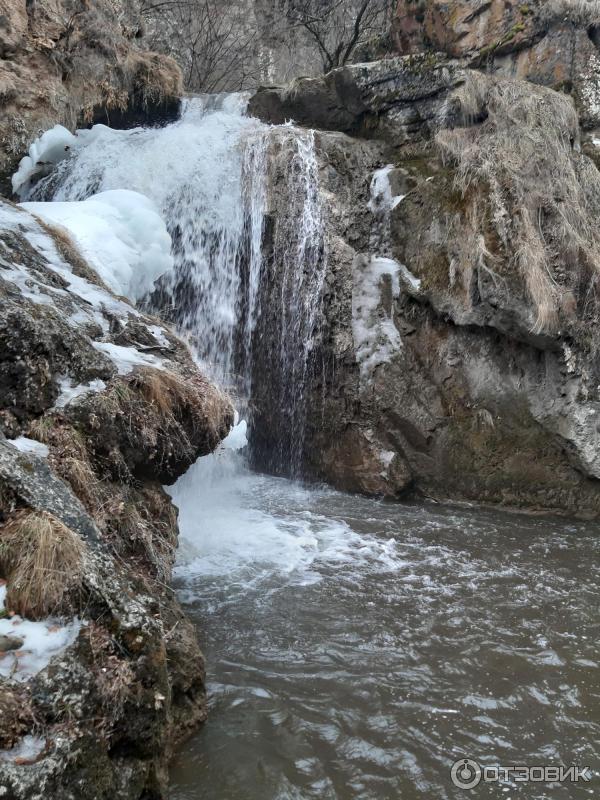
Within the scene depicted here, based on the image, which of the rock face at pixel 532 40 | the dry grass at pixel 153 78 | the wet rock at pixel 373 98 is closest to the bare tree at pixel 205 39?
the dry grass at pixel 153 78

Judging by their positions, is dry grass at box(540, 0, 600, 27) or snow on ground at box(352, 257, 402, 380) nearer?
snow on ground at box(352, 257, 402, 380)

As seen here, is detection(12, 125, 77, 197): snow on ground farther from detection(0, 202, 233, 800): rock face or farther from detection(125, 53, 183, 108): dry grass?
detection(0, 202, 233, 800): rock face

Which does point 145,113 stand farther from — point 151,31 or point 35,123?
point 151,31

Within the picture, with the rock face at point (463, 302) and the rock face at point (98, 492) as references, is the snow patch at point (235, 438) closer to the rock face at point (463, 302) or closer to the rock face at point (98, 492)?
the rock face at point (98, 492)

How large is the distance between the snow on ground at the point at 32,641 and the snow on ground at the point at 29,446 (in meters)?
0.82

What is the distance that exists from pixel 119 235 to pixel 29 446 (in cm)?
361

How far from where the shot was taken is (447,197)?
24.8 feet

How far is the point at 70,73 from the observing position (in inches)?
362

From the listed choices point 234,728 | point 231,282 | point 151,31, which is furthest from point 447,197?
point 151,31

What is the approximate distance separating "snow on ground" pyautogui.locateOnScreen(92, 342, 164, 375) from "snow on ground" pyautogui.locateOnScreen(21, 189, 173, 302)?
1316mm

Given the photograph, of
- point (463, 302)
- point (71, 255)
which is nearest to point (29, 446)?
point (71, 255)

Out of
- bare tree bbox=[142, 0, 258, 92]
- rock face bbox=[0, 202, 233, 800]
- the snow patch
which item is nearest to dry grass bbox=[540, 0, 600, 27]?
the snow patch

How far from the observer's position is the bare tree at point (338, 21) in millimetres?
13836

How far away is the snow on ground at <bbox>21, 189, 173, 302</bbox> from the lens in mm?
5648
